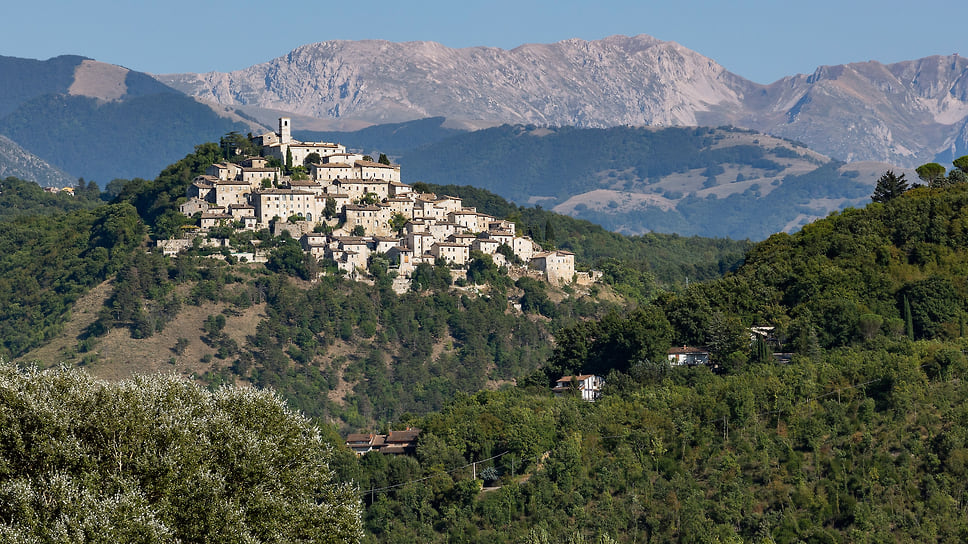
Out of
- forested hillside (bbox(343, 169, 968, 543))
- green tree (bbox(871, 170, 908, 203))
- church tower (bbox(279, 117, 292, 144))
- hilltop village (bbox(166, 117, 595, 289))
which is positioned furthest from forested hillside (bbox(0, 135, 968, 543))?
church tower (bbox(279, 117, 292, 144))

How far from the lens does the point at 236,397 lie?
114ft

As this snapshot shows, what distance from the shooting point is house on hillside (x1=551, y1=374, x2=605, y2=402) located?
7794 cm

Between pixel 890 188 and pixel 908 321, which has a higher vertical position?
pixel 890 188

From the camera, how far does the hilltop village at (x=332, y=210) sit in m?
123

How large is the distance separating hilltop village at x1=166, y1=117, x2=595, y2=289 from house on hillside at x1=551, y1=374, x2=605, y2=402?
45.6 meters

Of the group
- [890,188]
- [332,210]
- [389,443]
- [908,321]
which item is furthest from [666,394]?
[332,210]

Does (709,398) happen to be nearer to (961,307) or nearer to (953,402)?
(953,402)

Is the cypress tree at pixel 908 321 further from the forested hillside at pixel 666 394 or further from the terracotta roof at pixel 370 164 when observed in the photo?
the terracotta roof at pixel 370 164

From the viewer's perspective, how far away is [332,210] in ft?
404

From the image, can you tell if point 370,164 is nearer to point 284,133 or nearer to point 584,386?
point 284,133

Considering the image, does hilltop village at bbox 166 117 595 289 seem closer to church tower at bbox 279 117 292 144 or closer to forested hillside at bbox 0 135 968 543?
church tower at bbox 279 117 292 144

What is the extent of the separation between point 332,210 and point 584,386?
161 feet

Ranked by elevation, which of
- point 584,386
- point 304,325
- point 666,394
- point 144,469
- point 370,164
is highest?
point 370,164

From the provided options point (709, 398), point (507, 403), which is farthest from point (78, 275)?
point (709, 398)
